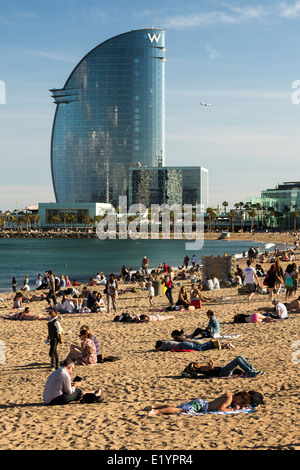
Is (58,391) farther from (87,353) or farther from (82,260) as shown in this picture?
(82,260)

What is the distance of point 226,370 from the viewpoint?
1014cm

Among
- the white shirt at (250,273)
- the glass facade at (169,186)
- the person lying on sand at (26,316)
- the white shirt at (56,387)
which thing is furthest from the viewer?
the glass facade at (169,186)

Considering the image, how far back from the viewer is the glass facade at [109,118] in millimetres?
185125

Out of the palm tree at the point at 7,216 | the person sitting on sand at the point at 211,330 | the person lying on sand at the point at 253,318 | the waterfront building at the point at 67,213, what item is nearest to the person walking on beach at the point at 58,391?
the person sitting on sand at the point at 211,330

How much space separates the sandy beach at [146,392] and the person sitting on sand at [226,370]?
0.15 m

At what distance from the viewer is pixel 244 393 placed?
8.20 m

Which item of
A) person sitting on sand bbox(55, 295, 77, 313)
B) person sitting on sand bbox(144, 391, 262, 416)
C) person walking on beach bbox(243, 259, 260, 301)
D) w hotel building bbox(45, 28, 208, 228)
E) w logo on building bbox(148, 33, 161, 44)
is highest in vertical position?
w logo on building bbox(148, 33, 161, 44)

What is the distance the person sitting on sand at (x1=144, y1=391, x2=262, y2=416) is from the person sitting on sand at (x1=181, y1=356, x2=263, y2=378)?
184cm

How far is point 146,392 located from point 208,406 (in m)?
1.60

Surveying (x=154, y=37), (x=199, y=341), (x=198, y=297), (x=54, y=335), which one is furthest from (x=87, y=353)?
(x=154, y=37)

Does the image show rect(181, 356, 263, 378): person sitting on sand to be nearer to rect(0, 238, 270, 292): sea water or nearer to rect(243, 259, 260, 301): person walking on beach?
rect(243, 259, 260, 301): person walking on beach

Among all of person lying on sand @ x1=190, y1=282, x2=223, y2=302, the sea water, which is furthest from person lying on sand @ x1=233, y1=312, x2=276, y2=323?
the sea water

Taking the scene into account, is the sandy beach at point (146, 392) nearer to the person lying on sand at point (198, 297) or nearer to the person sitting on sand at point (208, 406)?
the person sitting on sand at point (208, 406)

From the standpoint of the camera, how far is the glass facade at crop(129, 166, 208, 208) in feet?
580
